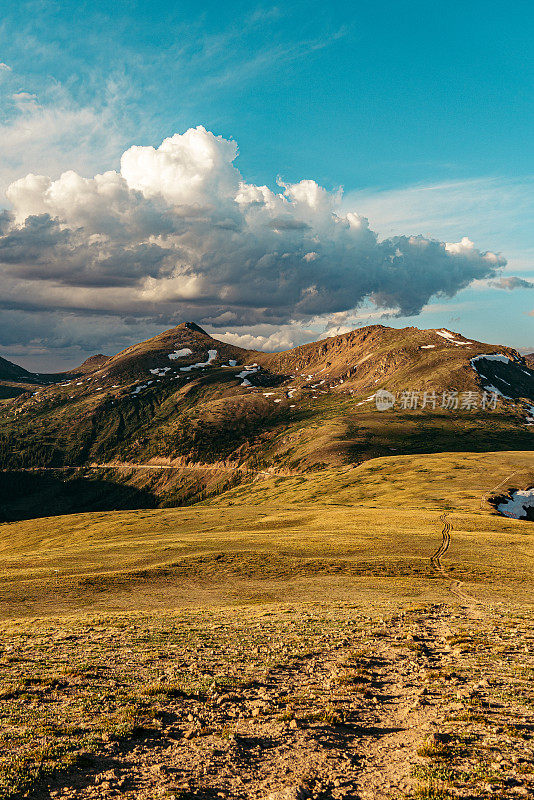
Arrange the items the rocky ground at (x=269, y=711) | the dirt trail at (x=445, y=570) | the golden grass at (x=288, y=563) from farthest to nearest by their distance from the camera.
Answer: the golden grass at (x=288, y=563)
the dirt trail at (x=445, y=570)
the rocky ground at (x=269, y=711)

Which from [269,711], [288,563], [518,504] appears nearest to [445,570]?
[288,563]

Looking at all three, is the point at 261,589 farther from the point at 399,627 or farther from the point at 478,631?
the point at 478,631

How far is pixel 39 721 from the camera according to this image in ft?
69.5

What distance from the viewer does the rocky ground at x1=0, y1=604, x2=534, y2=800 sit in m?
16.8

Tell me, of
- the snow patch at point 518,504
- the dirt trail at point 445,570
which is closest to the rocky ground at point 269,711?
the dirt trail at point 445,570

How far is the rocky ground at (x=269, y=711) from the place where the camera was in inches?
660

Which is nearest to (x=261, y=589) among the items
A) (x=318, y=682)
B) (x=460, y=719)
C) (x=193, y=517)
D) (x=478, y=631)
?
A: (x=478, y=631)

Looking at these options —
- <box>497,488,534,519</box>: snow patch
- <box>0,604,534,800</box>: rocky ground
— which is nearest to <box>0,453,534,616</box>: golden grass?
<box>497,488,534,519</box>: snow patch

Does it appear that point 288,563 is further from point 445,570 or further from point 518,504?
point 518,504

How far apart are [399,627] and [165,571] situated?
38.4 metres

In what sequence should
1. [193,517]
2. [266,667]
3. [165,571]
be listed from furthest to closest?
[193,517] → [165,571] → [266,667]

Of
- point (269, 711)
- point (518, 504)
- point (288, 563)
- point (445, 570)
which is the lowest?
point (518, 504)

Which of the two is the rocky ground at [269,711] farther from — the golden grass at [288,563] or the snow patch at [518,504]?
the snow patch at [518,504]

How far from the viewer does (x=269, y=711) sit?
2261 cm
